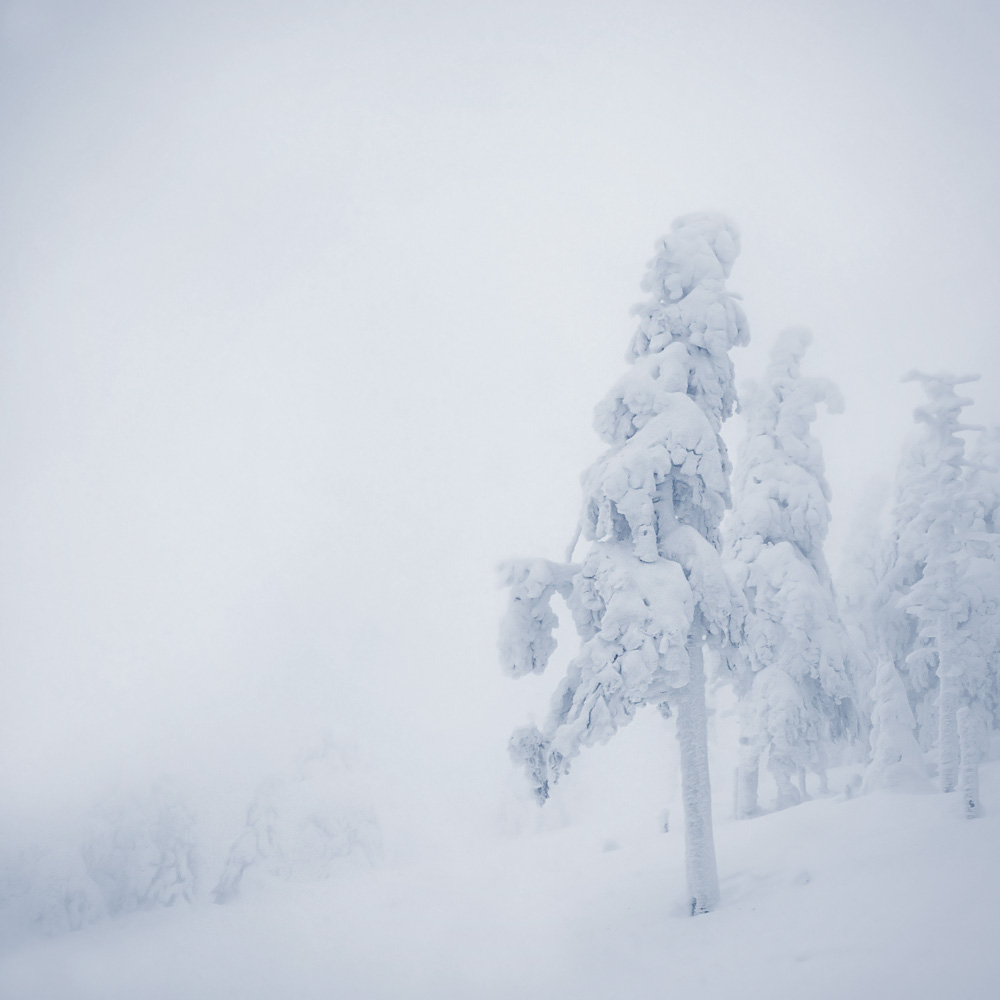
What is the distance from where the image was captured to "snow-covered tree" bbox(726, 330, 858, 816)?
19.9 meters

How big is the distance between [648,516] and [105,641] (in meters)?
53.4

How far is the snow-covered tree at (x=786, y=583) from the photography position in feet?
65.4

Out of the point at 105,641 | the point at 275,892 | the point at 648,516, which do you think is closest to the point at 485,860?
the point at 275,892

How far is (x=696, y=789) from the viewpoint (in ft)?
44.5

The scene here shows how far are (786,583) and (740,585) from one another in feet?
4.03

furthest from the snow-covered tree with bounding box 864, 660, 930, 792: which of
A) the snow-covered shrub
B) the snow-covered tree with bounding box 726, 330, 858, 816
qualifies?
the snow-covered shrub

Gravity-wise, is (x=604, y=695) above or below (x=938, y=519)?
below

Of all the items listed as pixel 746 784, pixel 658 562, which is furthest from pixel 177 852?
pixel 658 562

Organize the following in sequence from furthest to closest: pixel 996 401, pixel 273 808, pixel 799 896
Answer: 1. pixel 996 401
2. pixel 273 808
3. pixel 799 896

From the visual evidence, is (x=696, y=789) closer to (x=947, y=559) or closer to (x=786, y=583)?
(x=786, y=583)

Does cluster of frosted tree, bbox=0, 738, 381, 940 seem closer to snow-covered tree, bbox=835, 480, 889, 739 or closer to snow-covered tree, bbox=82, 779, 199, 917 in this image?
snow-covered tree, bbox=82, 779, 199, 917

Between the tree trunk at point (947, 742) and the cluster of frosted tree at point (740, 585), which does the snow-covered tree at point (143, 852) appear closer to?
the cluster of frosted tree at point (740, 585)

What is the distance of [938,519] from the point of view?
17891mm

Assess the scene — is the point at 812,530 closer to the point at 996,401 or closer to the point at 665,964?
the point at 665,964
